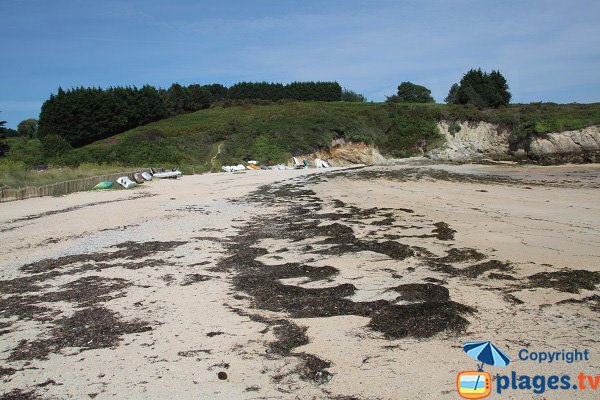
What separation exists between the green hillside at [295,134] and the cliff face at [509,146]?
85cm

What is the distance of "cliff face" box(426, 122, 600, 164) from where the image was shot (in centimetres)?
3878

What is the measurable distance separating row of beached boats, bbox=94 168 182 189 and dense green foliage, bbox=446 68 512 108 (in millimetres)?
47993

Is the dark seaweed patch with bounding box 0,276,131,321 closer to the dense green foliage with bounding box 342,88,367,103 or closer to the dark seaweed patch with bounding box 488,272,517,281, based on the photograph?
the dark seaweed patch with bounding box 488,272,517,281

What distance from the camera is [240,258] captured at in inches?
312

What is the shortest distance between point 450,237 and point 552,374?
532 cm

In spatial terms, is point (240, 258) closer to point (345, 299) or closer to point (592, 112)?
point (345, 299)

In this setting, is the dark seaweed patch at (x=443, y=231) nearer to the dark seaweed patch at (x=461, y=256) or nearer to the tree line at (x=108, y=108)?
the dark seaweed patch at (x=461, y=256)

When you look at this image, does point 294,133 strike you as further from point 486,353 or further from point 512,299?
point 486,353

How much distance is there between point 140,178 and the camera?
2436cm

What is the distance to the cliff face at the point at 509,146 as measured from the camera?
38.8 metres

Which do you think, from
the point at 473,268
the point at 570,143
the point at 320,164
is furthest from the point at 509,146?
the point at 473,268

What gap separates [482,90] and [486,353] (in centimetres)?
7046

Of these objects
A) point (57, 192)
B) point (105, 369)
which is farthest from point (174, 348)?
point (57, 192)

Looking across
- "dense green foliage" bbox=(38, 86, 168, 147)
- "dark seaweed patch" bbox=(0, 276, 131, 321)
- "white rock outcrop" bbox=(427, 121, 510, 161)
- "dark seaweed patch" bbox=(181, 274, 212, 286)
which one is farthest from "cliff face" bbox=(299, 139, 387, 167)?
"dark seaweed patch" bbox=(0, 276, 131, 321)
